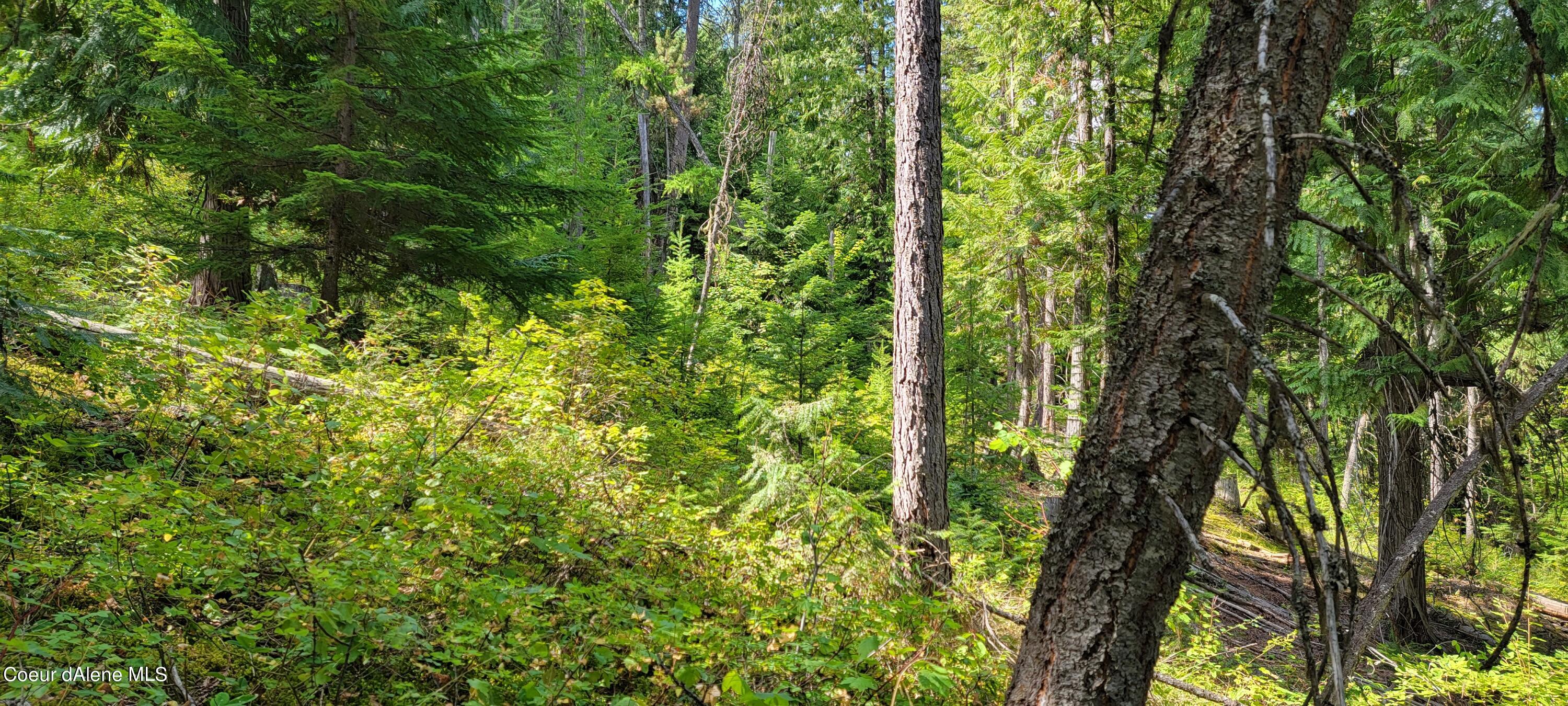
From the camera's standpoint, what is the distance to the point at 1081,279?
705cm

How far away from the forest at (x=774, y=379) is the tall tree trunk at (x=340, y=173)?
1.9 inches

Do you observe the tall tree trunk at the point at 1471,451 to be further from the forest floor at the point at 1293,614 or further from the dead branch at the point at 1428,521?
the forest floor at the point at 1293,614

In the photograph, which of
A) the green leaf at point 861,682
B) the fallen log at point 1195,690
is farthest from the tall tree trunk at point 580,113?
the fallen log at point 1195,690

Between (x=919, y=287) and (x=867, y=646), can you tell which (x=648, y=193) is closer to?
(x=919, y=287)

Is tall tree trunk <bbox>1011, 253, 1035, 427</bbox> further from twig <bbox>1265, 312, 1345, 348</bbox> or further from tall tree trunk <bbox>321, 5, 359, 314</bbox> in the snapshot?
tall tree trunk <bbox>321, 5, 359, 314</bbox>

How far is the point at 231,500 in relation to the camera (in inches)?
123

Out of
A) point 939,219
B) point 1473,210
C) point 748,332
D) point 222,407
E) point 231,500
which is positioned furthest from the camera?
point 748,332

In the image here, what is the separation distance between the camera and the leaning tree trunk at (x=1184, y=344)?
1650mm

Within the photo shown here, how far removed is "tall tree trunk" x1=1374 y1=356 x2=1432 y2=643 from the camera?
6.06 m

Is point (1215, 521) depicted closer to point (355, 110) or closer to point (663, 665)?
point (663, 665)

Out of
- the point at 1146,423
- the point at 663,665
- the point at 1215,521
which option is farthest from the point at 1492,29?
the point at 1215,521

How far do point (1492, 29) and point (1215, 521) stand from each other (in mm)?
9501

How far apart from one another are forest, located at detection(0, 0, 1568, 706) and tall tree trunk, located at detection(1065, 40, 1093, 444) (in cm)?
10

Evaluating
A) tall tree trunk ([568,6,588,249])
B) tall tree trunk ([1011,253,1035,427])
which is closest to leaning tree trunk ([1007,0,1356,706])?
tall tree trunk ([1011,253,1035,427])
